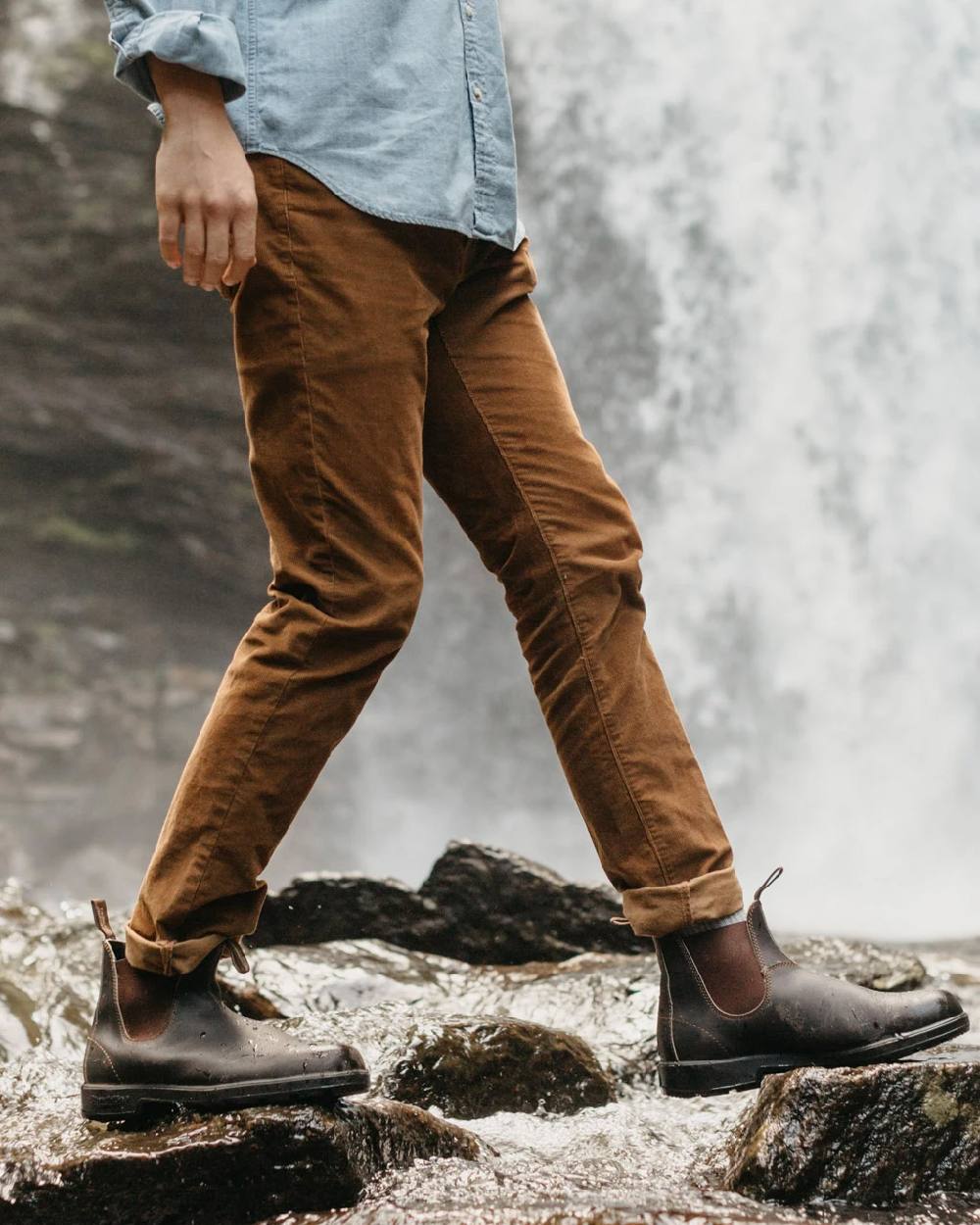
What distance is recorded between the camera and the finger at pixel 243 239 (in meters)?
1.46

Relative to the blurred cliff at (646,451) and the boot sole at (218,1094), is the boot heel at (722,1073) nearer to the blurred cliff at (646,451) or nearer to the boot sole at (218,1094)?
the boot sole at (218,1094)

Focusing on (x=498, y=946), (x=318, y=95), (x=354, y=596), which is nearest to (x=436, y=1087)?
(x=354, y=596)

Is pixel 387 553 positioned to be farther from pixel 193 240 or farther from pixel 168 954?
pixel 168 954

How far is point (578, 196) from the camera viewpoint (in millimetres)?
12133

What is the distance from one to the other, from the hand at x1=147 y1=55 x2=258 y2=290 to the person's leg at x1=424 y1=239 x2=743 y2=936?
1.07 ft

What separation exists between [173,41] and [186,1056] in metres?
1.12

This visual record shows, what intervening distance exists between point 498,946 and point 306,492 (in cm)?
271

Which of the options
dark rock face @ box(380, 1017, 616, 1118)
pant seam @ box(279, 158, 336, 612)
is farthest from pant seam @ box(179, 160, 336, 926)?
dark rock face @ box(380, 1017, 616, 1118)

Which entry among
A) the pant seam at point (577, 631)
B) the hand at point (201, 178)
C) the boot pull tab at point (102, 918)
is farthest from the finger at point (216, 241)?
the boot pull tab at point (102, 918)

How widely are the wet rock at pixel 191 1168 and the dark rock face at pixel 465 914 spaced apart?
96.7 inches

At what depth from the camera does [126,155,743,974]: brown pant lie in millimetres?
1543

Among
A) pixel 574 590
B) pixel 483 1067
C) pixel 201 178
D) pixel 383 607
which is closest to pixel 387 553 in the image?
pixel 383 607

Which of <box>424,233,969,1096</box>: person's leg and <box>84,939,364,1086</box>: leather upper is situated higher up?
<box>424,233,969,1096</box>: person's leg

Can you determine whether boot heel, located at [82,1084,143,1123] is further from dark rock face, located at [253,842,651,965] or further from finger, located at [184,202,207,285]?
dark rock face, located at [253,842,651,965]
